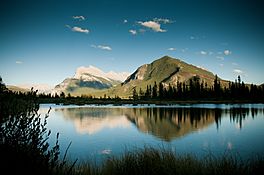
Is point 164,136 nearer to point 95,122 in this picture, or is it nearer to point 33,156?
point 95,122

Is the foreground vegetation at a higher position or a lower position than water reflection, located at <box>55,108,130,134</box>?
higher

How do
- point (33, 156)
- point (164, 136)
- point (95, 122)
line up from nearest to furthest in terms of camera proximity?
point (33, 156) < point (164, 136) < point (95, 122)

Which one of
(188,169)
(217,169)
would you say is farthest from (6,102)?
(217,169)

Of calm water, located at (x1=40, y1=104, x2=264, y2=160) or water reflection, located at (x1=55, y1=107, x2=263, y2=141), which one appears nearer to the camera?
calm water, located at (x1=40, y1=104, x2=264, y2=160)

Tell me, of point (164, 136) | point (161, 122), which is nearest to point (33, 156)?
point (164, 136)

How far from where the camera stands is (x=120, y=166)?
9.30 metres

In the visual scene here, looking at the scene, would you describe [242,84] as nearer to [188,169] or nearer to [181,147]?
[181,147]

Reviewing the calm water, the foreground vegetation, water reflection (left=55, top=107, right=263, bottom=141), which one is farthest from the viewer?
water reflection (left=55, top=107, right=263, bottom=141)

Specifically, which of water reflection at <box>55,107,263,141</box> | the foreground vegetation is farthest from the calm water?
the foreground vegetation

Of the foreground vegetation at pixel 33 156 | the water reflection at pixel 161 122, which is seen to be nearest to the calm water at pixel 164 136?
the water reflection at pixel 161 122

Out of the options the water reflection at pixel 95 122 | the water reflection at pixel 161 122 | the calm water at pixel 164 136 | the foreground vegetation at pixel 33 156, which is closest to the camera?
the foreground vegetation at pixel 33 156

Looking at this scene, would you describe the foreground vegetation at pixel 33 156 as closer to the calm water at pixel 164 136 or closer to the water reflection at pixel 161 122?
the calm water at pixel 164 136

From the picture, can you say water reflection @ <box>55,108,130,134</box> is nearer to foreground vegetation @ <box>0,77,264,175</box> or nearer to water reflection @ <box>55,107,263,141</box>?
water reflection @ <box>55,107,263,141</box>

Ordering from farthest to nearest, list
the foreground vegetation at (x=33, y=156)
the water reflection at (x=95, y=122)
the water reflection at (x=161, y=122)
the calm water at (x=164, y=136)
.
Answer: the water reflection at (x=95, y=122)
the water reflection at (x=161, y=122)
the calm water at (x=164, y=136)
the foreground vegetation at (x=33, y=156)
